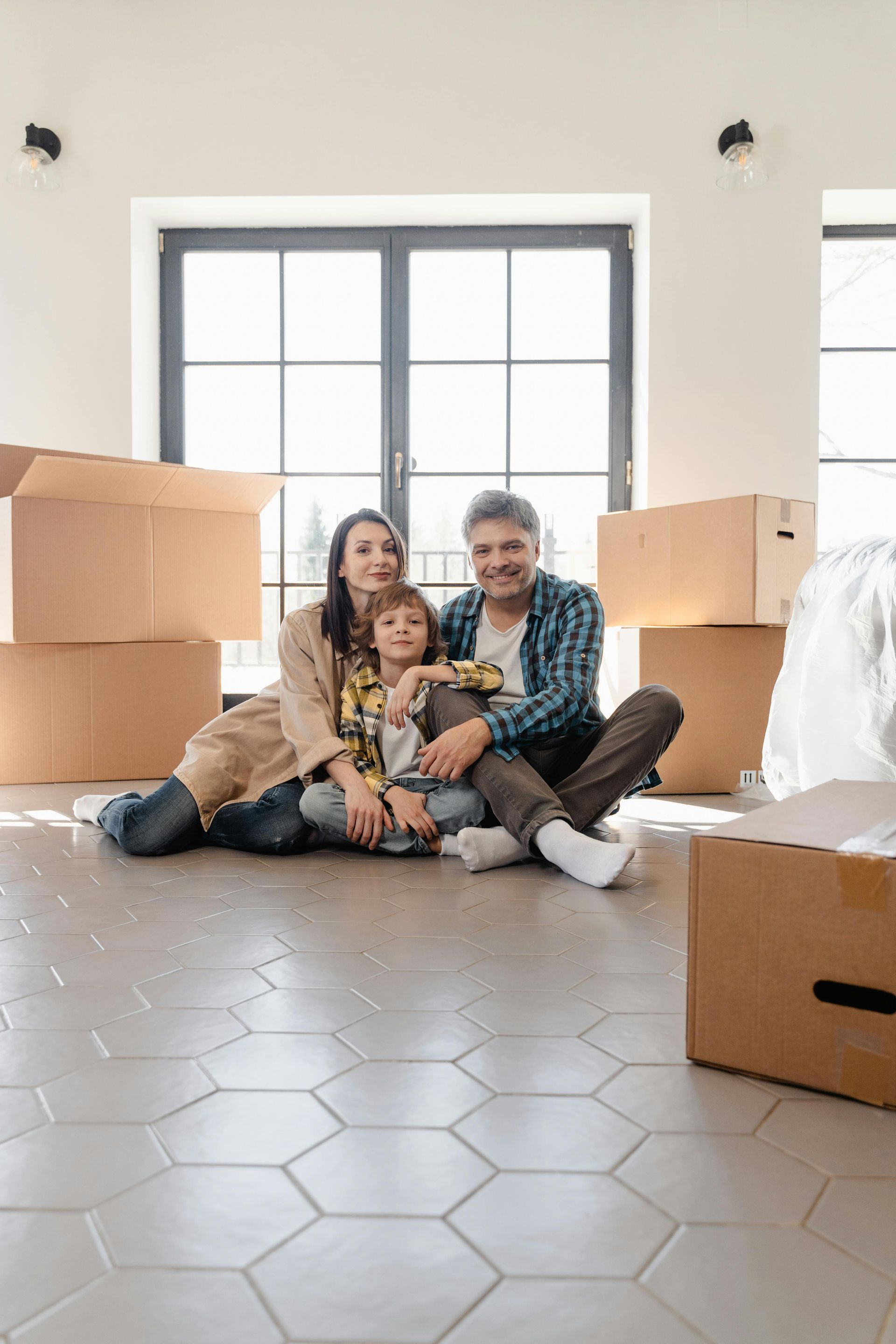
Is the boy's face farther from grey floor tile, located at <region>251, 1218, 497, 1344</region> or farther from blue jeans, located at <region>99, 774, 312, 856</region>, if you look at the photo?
grey floor tile, located at <region>251, 1218, 497, 1344</region>

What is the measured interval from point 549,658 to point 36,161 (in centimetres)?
246

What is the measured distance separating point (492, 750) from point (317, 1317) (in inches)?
47.9

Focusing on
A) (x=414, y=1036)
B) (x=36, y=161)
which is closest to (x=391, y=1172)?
(x=414, y=1036)

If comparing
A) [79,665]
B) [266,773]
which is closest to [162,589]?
[79,665]

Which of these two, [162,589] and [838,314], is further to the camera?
[838,314]

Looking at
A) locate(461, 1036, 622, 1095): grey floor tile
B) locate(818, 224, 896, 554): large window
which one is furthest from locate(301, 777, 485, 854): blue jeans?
locate(818, 224, 896, 554): large window

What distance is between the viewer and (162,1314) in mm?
600

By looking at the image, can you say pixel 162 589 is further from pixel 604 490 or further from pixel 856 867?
pixel 856 867

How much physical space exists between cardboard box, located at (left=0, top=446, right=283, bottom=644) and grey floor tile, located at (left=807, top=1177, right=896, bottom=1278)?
2353mm

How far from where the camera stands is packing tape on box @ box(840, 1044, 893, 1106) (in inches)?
Result: 33.6

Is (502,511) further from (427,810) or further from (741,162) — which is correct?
(741,162)

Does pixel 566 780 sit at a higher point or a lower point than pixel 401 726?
lower

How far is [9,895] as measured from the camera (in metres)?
1.57

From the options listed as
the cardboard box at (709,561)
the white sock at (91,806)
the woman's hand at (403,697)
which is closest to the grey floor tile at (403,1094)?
the woman's hand at (403,697)
